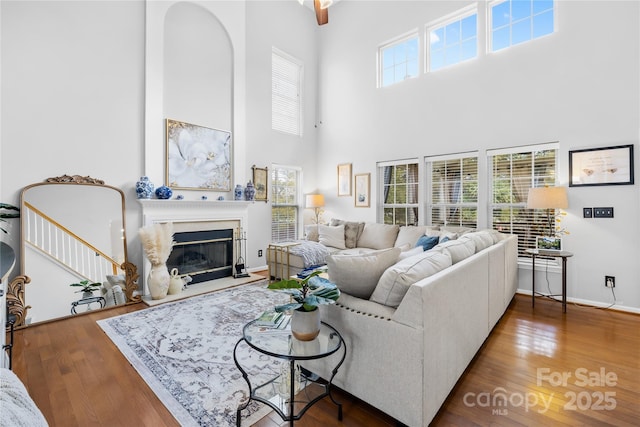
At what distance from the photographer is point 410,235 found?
180 inches

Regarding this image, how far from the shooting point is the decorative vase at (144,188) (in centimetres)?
386

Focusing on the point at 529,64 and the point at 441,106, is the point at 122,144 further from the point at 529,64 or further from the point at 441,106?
the point at 529,64

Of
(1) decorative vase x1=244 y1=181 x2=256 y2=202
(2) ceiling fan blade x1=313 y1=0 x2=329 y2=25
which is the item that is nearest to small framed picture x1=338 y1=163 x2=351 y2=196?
(1) decorative vase x1=244 y1=181 x2=256 y2=202

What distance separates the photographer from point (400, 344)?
1.50 m

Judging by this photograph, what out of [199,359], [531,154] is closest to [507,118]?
[531,154]

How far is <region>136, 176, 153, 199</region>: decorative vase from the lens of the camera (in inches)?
152

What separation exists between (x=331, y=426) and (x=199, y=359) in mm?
1225

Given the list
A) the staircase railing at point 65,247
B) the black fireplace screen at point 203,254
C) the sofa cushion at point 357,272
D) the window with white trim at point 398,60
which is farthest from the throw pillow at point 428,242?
the staircase railing at point 65,247

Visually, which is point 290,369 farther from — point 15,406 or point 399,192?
point 399,192

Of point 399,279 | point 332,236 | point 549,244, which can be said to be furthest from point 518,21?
point 399,279

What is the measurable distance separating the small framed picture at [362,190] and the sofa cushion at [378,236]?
69 centimetres

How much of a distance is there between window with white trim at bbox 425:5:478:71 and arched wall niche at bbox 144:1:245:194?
10.5 feet

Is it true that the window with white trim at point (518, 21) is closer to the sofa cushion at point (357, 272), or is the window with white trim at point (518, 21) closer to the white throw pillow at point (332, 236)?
the white throw pillow at point (332, 236)

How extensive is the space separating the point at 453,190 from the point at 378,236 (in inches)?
55.1
